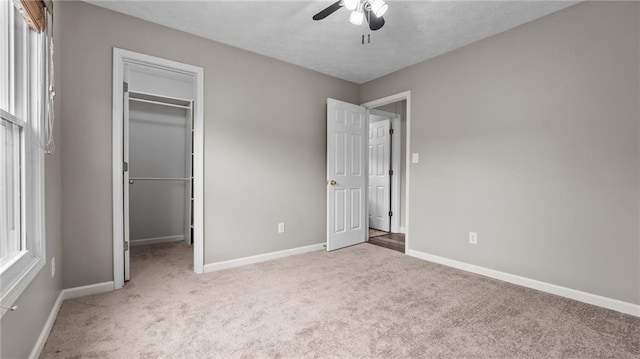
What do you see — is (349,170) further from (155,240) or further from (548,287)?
(155,240)

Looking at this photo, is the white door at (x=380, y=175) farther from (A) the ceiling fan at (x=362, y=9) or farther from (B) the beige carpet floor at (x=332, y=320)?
(A) the ceiling fan at (x=362, y=9)

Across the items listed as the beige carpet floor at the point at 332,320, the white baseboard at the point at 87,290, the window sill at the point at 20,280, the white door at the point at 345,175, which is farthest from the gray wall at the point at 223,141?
the window sill at the point at 20,280

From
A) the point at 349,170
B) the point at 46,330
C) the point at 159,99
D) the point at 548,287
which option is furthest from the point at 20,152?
the point at 548,287

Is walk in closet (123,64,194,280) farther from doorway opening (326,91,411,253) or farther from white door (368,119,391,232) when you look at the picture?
white door (368,119,391,232)

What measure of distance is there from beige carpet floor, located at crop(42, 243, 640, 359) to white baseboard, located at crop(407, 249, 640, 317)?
Answer: 0.08 meters

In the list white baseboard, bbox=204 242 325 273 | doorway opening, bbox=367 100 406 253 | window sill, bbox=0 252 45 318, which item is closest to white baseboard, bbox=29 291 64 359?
window sill, bbox=0 252 45 318

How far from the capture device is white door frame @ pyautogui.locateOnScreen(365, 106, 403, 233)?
16.6ft

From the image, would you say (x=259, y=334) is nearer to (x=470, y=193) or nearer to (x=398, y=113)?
(x=470, y=193)

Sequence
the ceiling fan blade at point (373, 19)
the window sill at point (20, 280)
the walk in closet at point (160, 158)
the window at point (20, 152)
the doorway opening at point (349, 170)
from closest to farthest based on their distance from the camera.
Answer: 1. the window sill at point (20, 280)
2. the window at point (20, 152)
3. the ceiling fan blade at point (373, 19)
4. the doorway opening at point (349, 170)
5. the walk in closet at point (160, 158)

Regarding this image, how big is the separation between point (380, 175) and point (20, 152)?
470 cm

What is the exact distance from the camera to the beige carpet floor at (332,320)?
165 cm

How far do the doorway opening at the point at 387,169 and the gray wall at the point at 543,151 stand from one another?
1.52 m

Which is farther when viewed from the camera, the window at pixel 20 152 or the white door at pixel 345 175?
the white door at pixel 345 175

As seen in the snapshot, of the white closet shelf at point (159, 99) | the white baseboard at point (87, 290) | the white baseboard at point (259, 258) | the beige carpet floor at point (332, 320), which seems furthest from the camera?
the white closet shelf at point (159, 99)
